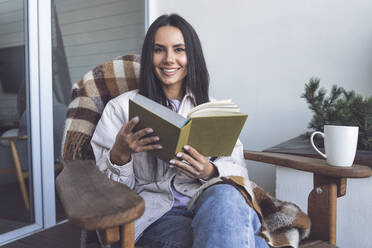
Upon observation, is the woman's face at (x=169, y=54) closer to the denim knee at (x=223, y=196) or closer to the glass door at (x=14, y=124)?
the denim knee at (x=223, y=196)

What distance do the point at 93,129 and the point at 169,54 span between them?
0.38 metres

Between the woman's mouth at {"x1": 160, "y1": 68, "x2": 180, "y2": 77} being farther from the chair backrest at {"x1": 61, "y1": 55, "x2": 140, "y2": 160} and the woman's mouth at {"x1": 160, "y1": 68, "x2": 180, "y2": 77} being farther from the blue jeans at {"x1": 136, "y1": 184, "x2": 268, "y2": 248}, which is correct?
the blue jeans at {"x1": 136, "y1": 184, "x2": 268, "y2": 248}

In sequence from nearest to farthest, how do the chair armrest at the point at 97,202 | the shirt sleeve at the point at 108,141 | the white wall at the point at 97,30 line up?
1. the chair armrest at the point at 97,202
2. the shirt sleeve at the point at 108,141
3. the white wall at the point at 97,30

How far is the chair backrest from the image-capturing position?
1.02 metres

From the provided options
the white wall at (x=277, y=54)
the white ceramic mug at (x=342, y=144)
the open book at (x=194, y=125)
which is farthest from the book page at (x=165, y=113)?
the white wall at (x=277, y=54)

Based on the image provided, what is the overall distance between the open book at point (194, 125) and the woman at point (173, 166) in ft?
0.09

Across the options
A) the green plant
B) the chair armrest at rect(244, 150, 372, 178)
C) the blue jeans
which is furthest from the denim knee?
the green plant

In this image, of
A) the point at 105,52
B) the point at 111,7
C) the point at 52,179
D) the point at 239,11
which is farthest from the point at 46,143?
the point at 239,11

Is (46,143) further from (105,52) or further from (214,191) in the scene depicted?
(214,191)

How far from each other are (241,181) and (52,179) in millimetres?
1183

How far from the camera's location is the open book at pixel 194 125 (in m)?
0.70

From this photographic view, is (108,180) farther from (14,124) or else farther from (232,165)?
(14,124)

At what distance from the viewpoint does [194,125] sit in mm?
733

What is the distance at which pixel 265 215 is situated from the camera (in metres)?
0.83
